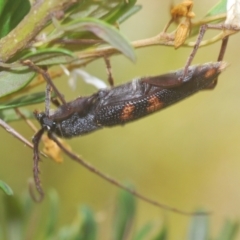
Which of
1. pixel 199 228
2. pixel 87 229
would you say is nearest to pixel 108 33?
pixel 87 229

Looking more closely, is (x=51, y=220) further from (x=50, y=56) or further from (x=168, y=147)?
(x=168, y=147)

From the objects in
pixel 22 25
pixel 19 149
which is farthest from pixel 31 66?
pixel 19 149

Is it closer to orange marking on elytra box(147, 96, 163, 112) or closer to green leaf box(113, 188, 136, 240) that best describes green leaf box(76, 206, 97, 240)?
green leaf box(113, 188, 136, 240)

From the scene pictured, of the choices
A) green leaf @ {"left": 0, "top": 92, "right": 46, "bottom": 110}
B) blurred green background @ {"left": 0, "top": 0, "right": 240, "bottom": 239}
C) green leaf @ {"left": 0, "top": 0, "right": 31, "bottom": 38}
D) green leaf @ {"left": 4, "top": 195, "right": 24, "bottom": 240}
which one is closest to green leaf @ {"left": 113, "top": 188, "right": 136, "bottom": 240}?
green leaf @ {"left": 4, "top": 195, "right": 24, "bottom": 240}

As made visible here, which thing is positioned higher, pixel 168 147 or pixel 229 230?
pixel 229 230

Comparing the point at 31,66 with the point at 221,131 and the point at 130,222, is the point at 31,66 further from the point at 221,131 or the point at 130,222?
the point at 221,131
